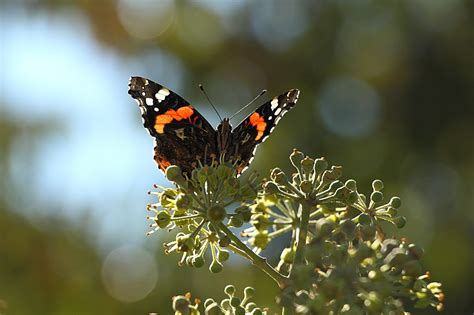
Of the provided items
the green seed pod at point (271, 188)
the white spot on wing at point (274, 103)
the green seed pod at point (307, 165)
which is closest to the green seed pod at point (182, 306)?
the green seed pod at point (271, 188)

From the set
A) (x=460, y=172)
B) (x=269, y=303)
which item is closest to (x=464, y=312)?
(x=460, y=172)

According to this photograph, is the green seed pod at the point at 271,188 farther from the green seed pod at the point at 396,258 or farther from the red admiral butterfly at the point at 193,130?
the green seed pod at the point at 396,258

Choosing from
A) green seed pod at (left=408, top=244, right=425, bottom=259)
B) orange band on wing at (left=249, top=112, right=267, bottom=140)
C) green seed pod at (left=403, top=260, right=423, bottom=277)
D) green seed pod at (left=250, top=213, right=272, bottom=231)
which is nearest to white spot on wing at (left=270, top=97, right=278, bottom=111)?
orange band on wing at (left=249, top=112, right=267, bottom=140)

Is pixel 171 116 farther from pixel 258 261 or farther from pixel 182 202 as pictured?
pixel 258 261

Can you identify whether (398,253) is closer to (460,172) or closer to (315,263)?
(315,263)

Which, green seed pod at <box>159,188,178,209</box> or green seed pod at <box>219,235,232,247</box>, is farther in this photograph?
green seed pod at <box>159,188,178,209</box>

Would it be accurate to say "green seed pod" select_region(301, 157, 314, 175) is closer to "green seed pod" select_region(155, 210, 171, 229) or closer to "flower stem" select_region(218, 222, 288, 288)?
"flower stem" select_region(218, 222, 288, 288)
